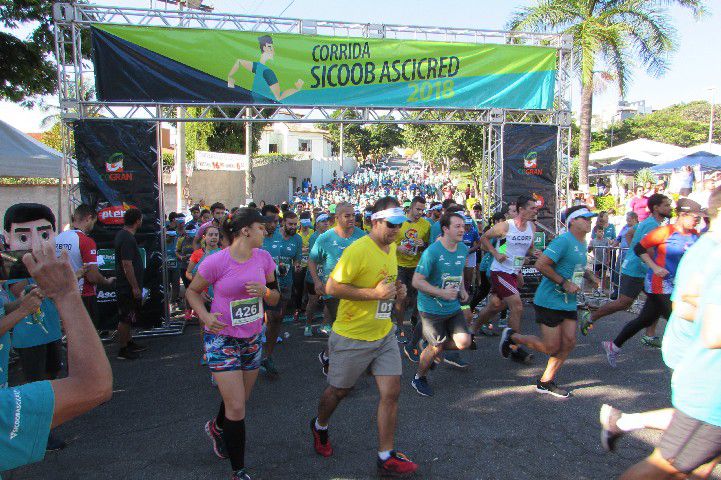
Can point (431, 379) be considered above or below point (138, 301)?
below

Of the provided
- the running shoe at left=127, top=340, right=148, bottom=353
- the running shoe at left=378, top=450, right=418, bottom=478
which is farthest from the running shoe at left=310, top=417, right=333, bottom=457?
the running shoe at left=127, top=340, right=148, bottom=353

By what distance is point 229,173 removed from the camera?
28250mm

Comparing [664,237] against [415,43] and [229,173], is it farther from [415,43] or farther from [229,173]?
[229,173]

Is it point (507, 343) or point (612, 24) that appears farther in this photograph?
point (612, 24)

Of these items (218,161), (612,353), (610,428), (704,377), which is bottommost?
(612,353)

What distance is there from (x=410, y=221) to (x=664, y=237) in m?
3.50

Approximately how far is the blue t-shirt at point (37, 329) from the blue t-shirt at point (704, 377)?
14.2 ft

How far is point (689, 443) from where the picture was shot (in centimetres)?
242

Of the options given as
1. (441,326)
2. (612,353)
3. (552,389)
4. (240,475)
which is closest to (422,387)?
(441,326)

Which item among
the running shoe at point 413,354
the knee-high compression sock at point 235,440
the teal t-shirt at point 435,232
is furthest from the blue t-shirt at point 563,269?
the knee-high compression sock at point 235,440

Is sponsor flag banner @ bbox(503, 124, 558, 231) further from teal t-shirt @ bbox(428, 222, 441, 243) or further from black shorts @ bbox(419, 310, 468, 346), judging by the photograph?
black shorts @ bbox(419, 310, 468, 346)

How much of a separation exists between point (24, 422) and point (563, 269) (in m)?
4.58

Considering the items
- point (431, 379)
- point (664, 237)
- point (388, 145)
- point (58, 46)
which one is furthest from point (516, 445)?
point (388, 145)

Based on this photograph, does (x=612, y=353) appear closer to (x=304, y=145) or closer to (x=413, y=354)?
(x=413, y=354)
